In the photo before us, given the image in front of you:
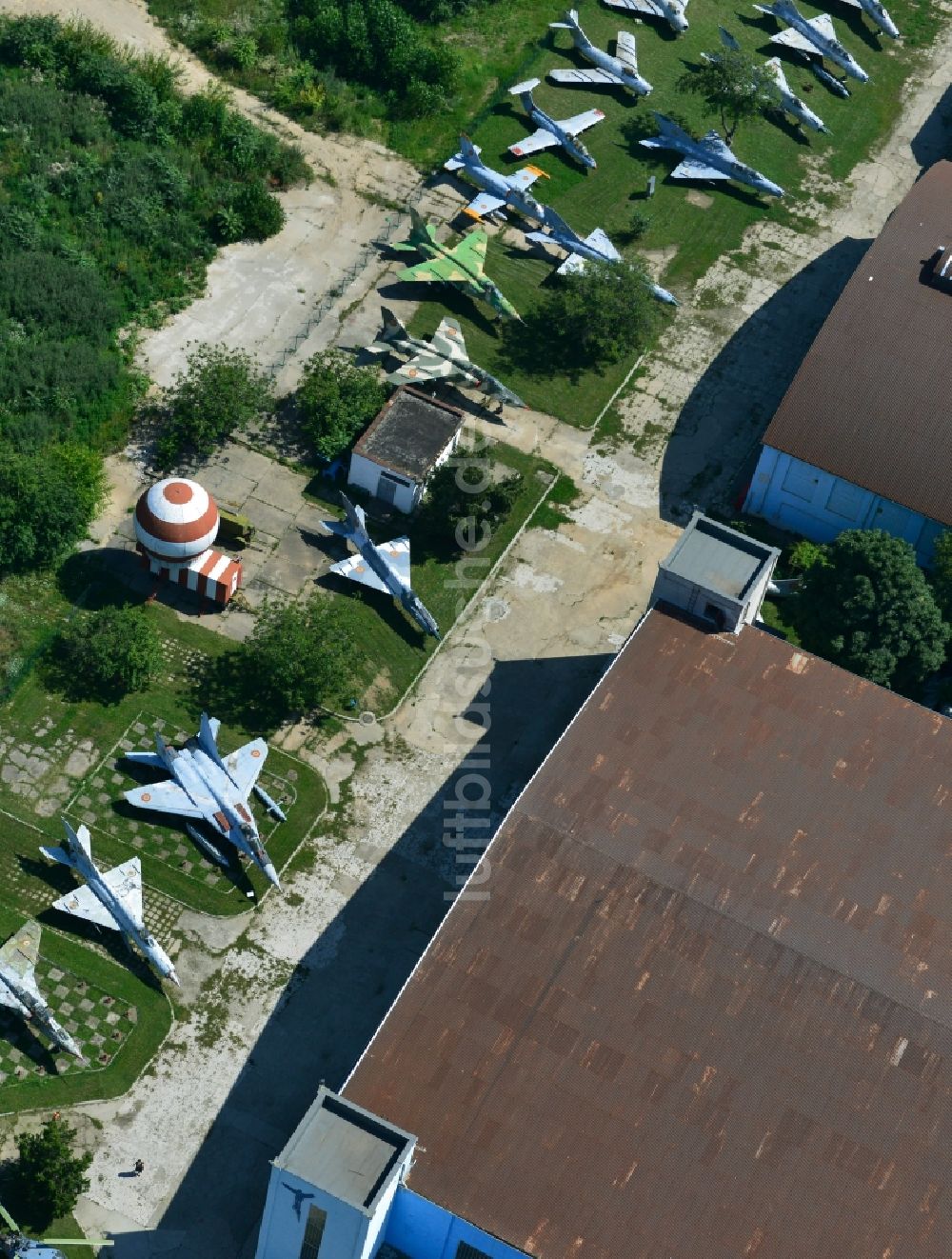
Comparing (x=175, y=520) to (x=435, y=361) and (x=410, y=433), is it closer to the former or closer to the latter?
(x=410, y=433)

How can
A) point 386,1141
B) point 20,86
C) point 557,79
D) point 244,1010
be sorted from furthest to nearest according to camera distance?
point 557,79 → point 20,86 → point 244,1010 → point 386,1141

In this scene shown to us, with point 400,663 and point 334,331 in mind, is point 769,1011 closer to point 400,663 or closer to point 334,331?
point 400,663

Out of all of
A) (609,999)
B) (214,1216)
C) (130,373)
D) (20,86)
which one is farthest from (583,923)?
(20,86)

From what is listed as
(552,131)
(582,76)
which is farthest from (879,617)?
(582,76)

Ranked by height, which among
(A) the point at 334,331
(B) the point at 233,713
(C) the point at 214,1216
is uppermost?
(A) the point at 334,331

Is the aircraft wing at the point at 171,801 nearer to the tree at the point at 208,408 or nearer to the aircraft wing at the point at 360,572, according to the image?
the aircraft wing at the point at 360,572

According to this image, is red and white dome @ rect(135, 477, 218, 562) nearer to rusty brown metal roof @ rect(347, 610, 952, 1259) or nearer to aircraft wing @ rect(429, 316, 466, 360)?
aircraft wing @ rect(429, 316, 466, 360)

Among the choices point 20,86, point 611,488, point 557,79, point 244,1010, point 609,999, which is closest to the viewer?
point 609,999

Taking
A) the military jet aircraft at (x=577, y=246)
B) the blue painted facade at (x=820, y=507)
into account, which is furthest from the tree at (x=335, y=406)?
the blue painted facade at (x=820, y=507)
